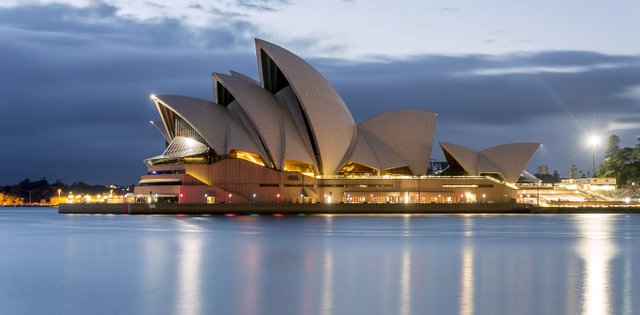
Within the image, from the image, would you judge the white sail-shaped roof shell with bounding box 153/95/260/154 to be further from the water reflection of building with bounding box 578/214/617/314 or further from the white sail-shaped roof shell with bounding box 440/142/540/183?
the water reflection of building with bounding box 578/214/617/314

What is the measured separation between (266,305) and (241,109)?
5985 cm

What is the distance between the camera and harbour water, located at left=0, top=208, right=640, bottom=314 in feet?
63.9

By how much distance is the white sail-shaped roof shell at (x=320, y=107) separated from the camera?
2906 inches

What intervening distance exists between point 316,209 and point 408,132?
46.1ft

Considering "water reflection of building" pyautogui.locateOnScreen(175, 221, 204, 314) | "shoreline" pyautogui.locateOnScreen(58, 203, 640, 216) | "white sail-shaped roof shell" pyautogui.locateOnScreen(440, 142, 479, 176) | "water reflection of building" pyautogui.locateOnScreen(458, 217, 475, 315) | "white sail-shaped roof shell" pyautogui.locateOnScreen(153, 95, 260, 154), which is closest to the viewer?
"water reflection of building" pyautogui.locateOnScreen(458, 217, 475, 315)

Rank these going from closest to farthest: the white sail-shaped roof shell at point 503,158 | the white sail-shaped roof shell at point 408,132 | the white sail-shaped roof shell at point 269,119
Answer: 1. the white sail-shaped roof shell at point 269,119
2. the white sail-shaped roof shell at point 408,132
3. the white sail-shaped roof shell at point 503,158

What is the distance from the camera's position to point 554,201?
330 ft

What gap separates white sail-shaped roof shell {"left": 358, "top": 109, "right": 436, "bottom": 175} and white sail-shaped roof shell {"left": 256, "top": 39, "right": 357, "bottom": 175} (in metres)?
3.53

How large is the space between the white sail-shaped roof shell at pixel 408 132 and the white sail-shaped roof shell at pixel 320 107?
353 centimetres

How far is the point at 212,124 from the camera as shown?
253 ft

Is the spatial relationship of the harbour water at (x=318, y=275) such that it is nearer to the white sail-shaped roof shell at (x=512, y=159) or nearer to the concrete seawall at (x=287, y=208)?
the concrete seawall at (x=287, y=208)

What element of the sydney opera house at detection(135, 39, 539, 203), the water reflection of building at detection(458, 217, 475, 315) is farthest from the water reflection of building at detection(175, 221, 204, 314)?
the sydney opera house at detection(135, 39, 539, 203)

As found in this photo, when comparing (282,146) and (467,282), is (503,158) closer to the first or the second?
(282,146)

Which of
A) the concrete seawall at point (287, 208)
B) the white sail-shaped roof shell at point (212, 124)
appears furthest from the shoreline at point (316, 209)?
the white sail-shaped roof shell at point (212, 124)
